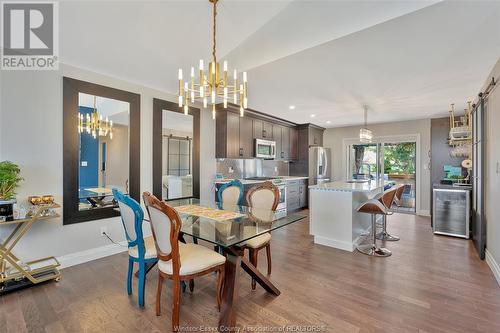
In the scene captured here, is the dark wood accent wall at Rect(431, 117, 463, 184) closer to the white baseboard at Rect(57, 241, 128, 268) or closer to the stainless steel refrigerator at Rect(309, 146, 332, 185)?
the stainless steel refrigerator at Rect(309, 146, 332, 185)

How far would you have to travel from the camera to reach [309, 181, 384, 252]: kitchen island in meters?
3.38

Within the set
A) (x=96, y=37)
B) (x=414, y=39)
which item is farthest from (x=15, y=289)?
(x=414, y=39)

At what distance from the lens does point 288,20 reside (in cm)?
220

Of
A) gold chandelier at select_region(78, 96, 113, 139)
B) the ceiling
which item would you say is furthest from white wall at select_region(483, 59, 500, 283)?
gold chandelier at select_region(78, 96, 113, 139)

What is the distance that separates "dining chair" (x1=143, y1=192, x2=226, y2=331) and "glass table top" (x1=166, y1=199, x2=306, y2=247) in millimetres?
193

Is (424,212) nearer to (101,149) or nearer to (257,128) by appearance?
(257,128)

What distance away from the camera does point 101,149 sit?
3145 millimetres

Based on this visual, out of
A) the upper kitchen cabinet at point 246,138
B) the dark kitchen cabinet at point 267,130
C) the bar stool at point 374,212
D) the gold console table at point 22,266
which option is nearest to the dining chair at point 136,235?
the gold console table at point 22,266

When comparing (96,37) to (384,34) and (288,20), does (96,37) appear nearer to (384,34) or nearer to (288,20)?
(288,20)

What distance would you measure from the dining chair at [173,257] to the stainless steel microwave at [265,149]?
3594 mm

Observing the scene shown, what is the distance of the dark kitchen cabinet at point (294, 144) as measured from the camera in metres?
6.57

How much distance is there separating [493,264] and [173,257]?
3375mm

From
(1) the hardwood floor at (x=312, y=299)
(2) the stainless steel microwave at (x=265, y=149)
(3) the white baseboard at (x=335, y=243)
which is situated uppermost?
(2) the stainless steel microwave at (x=265, y=149)

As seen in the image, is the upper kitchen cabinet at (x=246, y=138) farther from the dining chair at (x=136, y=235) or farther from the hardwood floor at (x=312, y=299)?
the dining chair at (x=136, y=235)
